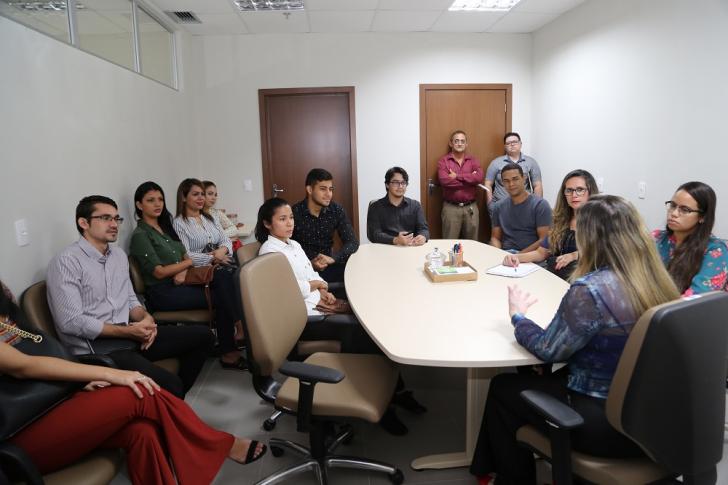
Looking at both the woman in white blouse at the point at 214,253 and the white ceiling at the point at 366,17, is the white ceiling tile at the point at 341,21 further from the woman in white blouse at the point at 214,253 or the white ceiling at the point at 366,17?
the woman in white blouse at the point at 214,253

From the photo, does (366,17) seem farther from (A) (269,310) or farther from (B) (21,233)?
(A) (269,310)

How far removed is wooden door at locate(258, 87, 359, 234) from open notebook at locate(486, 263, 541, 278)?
2965 mm

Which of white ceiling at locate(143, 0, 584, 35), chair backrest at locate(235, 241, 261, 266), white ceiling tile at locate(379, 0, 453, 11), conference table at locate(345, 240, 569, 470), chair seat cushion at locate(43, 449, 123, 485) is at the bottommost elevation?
chair seat cushion at locate(43, 449, 123, 485)

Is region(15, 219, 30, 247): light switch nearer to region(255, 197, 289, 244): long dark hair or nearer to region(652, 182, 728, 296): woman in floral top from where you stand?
region(255, 197, 289, 244): long dark hair

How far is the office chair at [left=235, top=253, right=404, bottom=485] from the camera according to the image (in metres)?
1.63

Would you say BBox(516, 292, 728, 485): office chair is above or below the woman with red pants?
above

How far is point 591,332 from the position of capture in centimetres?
135

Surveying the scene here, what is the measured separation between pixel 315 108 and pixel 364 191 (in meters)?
1.09

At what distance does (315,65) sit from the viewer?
206 inches

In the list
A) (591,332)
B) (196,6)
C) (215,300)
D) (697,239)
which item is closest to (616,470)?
(591,332)

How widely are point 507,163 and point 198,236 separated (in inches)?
136

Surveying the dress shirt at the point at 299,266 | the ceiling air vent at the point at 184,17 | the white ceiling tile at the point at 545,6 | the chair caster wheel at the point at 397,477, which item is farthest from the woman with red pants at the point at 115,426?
the white ceiling tile at the point at 545,6

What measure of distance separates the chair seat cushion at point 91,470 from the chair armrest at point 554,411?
4.16 ft

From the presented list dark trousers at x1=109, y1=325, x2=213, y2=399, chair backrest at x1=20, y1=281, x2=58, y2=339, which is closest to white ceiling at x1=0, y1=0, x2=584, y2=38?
chair backrest at x1=20, y1=281, x2=58, y2=339
